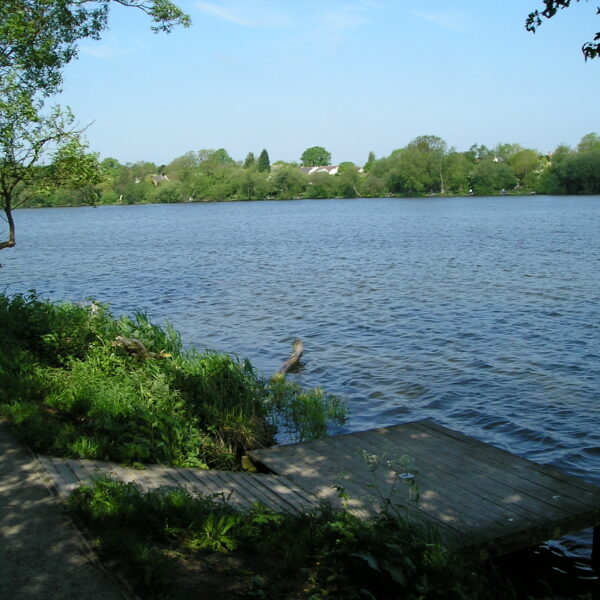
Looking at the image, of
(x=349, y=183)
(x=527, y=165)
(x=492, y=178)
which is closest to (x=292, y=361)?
(x=492, y=178)

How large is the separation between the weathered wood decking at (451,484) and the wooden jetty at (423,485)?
0.03 ft

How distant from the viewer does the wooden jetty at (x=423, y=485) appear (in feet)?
19.8

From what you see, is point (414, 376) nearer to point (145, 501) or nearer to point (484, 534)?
point (484, 534)

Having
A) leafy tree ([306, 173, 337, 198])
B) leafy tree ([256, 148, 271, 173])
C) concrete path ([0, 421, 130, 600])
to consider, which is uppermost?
leafy tree ([256, 148, 271, 173])

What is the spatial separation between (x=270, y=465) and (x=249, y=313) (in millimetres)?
13347

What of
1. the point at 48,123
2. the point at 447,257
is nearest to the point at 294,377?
the point at 48,123

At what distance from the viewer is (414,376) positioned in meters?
13.9

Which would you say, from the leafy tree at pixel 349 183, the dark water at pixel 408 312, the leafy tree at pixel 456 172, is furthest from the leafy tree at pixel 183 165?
the dark water at pixel 408 312

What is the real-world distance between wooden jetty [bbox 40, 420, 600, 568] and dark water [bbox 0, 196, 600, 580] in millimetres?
1046

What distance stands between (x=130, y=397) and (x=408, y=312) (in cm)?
1330

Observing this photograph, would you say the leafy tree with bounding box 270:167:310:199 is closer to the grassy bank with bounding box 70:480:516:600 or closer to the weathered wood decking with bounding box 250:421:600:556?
the weathered wood decking with bounding box 250:421:600:556

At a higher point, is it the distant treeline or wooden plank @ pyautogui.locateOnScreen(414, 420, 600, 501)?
the distant treeline

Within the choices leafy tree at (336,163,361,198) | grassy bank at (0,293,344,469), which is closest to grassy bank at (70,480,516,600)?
grassy bank at (0,293,344,469)

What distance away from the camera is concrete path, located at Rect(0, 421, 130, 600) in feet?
14.8
